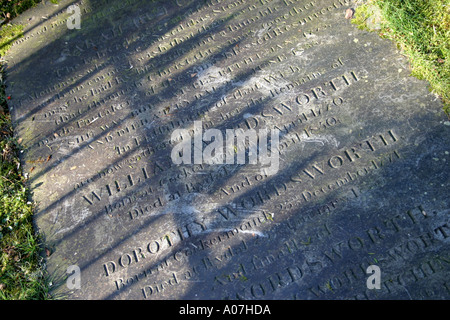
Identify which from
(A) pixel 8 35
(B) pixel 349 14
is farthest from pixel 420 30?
(A) pixel 8 35

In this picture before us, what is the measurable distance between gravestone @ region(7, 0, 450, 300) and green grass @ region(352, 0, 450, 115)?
13 centimetres

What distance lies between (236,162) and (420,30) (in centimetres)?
268

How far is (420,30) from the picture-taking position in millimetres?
4180

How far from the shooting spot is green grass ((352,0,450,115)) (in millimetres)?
3881

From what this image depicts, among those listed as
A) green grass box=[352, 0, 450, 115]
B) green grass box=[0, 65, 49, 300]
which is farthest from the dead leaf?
green grass box=[0, 65, 49, 300]

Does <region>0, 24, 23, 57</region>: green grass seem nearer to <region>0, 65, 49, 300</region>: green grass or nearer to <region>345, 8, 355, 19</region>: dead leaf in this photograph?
<region>0, 65, 49, 300</region>: green grass

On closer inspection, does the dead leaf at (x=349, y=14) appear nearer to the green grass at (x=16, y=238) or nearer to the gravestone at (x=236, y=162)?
the gravestone at (x=236, y=162)

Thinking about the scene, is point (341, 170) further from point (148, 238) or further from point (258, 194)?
point (148, 238)

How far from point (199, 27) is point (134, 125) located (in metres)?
1.71

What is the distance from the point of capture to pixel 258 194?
359 cm

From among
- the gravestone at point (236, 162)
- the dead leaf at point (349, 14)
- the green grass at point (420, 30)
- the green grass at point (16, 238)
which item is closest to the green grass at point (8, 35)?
the gravestone at point (236, 162)

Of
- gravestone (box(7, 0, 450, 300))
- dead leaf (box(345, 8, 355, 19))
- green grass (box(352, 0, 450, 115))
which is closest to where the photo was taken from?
gravestone (box(7, 0, 450, 300))

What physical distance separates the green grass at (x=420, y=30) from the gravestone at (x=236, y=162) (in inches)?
5.3

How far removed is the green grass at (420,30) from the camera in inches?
153
